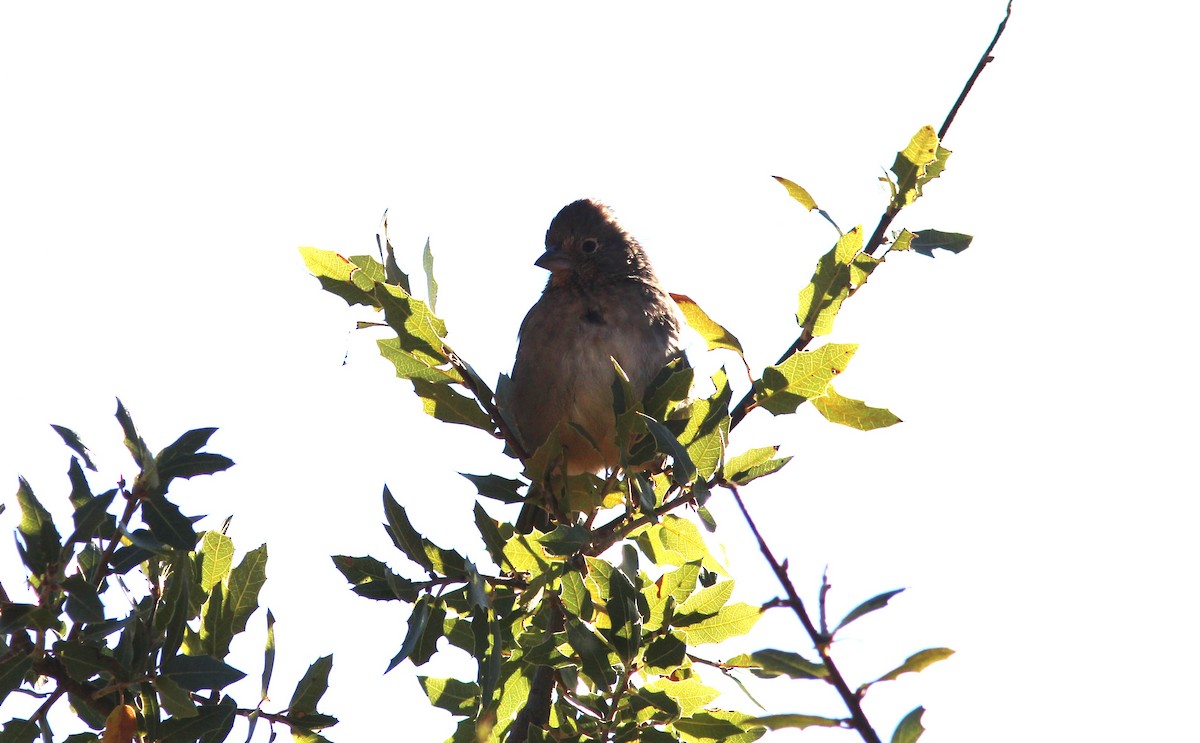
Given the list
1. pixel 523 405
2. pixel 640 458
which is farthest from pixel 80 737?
pixel 523 405

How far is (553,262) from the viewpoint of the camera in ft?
23.0

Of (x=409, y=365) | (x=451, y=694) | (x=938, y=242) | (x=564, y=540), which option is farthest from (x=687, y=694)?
(x=938, y=242)

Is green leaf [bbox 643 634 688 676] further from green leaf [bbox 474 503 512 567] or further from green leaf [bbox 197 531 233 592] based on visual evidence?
green leaf [bbox 197 531 233 592]

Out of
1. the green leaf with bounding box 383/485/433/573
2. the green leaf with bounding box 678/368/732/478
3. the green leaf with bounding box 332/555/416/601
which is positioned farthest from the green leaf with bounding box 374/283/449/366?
the green leaf with bounding box 678/368/732/478

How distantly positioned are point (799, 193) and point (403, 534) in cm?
148

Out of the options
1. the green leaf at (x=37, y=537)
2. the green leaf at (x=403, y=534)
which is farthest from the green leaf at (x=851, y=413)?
the green leaf at (x=37, y=537)

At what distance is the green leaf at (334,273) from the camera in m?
4.06

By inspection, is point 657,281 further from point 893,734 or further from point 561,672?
point 893,734

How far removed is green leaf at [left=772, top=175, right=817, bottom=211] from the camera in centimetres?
377

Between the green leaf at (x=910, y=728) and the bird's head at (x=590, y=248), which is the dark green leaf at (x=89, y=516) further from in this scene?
the bird's head at (x=590, y=248)

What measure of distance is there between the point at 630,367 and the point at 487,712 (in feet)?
8.75

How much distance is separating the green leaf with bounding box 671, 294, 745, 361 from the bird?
2.04 m

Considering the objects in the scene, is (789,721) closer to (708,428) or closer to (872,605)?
(872,605)

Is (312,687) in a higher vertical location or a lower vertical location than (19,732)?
higher
